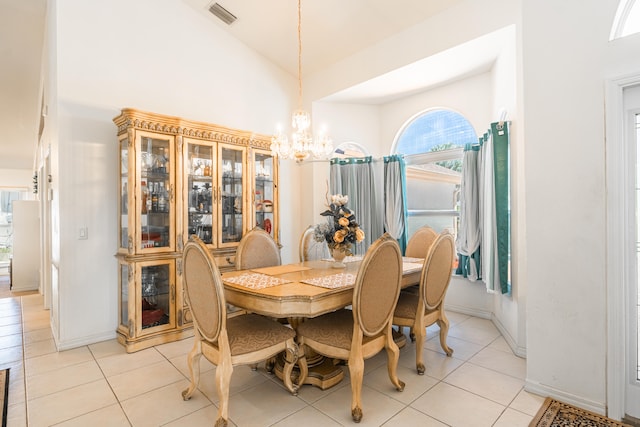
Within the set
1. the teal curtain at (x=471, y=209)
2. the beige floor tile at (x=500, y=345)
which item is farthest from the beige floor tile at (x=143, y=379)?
the teal curtain at (x=471, y=209)

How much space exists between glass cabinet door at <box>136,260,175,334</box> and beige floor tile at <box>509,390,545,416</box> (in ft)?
10.1

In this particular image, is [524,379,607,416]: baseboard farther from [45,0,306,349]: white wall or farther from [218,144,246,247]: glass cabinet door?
[45,0,306,349]: white wall

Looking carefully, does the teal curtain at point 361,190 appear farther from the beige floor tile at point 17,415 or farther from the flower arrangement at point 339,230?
the beige floor tile at point 17,415

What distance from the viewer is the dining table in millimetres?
2066

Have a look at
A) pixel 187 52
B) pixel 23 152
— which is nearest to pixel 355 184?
pixel 187 52

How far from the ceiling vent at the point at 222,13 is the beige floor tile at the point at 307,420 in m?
4.27

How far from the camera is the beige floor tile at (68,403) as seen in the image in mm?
2109

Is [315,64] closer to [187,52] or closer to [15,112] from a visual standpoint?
[187,52]

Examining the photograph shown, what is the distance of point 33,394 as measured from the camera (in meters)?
2.39

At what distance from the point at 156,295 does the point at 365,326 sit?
7.85 feet

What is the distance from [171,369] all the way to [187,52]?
3.49 metres

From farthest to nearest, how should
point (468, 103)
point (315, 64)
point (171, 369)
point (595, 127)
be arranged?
point (315, 64), point (468, 103), point (171, 369), point (595, 127)

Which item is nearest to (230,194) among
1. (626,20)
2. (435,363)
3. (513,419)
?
(435,363)

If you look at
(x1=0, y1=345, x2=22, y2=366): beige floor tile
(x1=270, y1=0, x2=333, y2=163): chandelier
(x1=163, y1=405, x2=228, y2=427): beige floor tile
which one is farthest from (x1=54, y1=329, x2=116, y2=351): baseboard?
(x1=270, y1=0, x2=333, y2=163): chandelier
